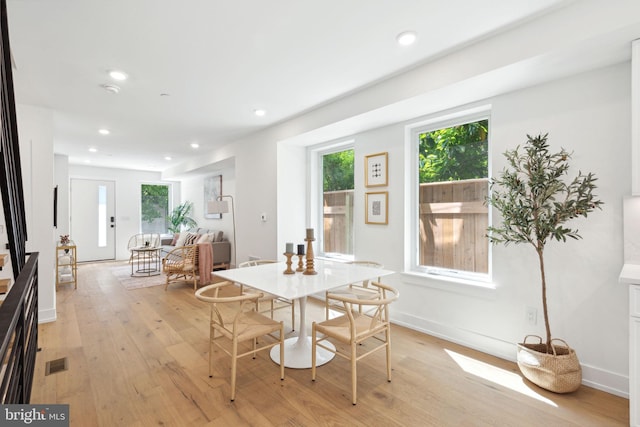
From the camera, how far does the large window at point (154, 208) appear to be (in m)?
8.57

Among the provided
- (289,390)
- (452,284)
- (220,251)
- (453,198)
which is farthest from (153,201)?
(452,284)

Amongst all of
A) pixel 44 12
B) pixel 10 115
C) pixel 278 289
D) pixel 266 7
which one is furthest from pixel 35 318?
pixel 266 7

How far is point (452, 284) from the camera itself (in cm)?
305

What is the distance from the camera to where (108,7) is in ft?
6.35

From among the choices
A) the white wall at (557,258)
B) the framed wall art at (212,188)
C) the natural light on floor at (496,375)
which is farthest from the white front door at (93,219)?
the natural light on floor at (496,375)

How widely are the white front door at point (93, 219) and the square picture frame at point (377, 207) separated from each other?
23.8 ft

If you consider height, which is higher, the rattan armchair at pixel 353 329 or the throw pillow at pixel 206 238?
the throw pillow at pixel 206 238

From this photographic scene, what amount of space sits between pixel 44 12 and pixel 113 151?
4744mm

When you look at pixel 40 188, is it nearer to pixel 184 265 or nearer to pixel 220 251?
pixel 184 265

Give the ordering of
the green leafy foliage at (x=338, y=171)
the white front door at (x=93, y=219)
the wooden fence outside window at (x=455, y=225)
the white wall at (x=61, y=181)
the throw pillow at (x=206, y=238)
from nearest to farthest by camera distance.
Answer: the wooden fence outside window at (x=455, y=225)
the green leafy foliage at (x=338, y=171)
the white wall at (x=61, y=181)
the throw pillow at (x=206, y=238)
the white front door at (x=93, y=219)

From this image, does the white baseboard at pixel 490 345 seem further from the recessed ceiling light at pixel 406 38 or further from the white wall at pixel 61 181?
the white wall at pixel 61 181

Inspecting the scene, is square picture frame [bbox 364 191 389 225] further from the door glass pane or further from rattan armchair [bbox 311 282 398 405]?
the door glass pane

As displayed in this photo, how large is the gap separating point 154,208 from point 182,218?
122 cm

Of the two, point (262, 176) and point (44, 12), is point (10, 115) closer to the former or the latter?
point (44, 12)
